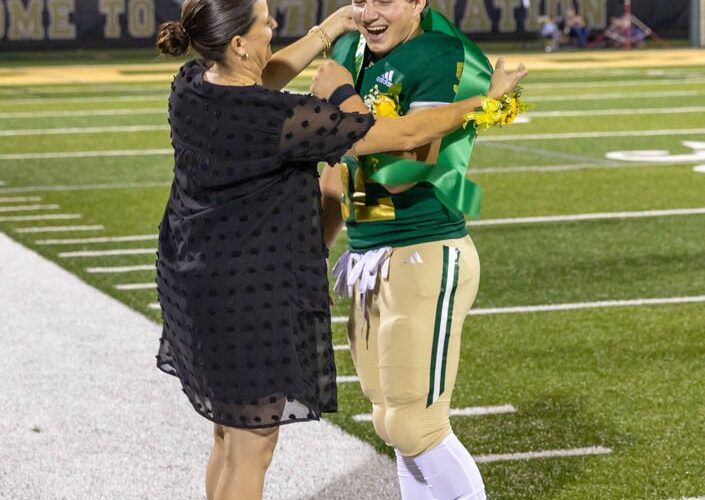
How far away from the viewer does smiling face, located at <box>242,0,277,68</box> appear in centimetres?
348

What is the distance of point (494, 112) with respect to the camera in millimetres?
3492

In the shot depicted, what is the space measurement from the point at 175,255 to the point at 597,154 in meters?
10.9

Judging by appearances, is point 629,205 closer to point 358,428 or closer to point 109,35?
point 358,428

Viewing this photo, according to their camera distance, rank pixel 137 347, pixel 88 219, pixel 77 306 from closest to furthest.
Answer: pixel 137 347, pixel 77 306, pixel 88 219

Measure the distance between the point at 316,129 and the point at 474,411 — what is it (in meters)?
2.56

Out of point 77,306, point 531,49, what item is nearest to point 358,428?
point 77,306

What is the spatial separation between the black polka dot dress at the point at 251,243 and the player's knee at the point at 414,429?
21 centimetres

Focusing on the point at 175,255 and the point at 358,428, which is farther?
the point at 358,428

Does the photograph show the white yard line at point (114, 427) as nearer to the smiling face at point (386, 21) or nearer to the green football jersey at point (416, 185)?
the green football jersey at point (416, 185)

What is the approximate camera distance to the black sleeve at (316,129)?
3383 mm

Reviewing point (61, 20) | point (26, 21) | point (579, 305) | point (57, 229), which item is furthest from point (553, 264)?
point (26, 21)

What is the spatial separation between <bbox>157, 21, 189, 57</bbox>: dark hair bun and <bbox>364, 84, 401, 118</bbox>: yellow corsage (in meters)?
0.46

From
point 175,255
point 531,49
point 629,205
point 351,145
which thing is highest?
point 351,145

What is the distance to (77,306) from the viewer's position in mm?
7781
